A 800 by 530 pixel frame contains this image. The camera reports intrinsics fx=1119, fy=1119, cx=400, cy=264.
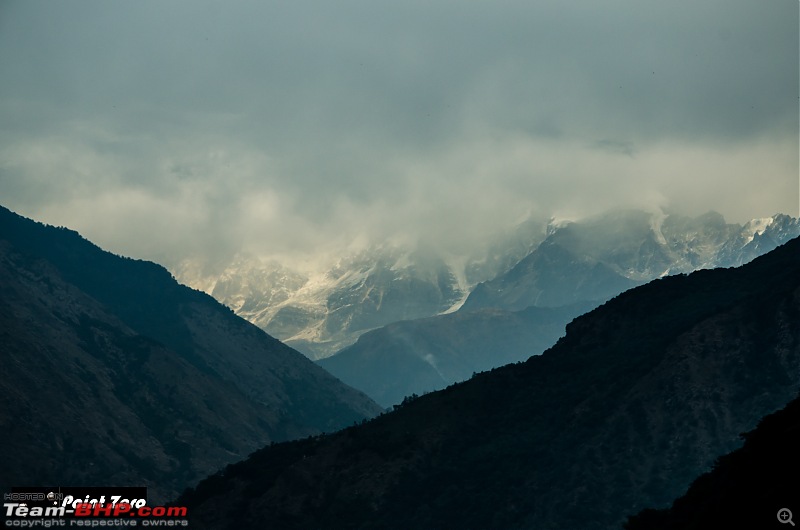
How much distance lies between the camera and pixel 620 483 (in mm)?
195125

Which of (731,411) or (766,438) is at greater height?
(731,411)

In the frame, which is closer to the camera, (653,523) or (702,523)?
(702,523)

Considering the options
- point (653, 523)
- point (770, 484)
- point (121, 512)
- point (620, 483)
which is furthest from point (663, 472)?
point (770, 484)

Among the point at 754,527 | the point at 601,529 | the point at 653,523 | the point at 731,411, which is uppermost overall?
the point at 731,411

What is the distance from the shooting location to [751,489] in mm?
92875

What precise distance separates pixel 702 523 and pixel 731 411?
10894 centimetres

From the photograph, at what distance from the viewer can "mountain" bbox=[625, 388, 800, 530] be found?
3238 inches

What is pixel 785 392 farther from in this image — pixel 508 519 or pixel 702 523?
pixel 702 523

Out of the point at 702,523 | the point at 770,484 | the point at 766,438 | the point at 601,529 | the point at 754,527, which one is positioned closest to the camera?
the point at 754,527

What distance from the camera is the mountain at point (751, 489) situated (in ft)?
270

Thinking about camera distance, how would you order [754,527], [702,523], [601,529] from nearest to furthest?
[754,527]
[702,523]
[601,529]

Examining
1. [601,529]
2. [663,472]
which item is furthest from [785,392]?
[601,529]

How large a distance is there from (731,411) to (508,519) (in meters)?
44.3

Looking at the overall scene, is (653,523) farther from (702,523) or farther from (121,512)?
(121,512)
